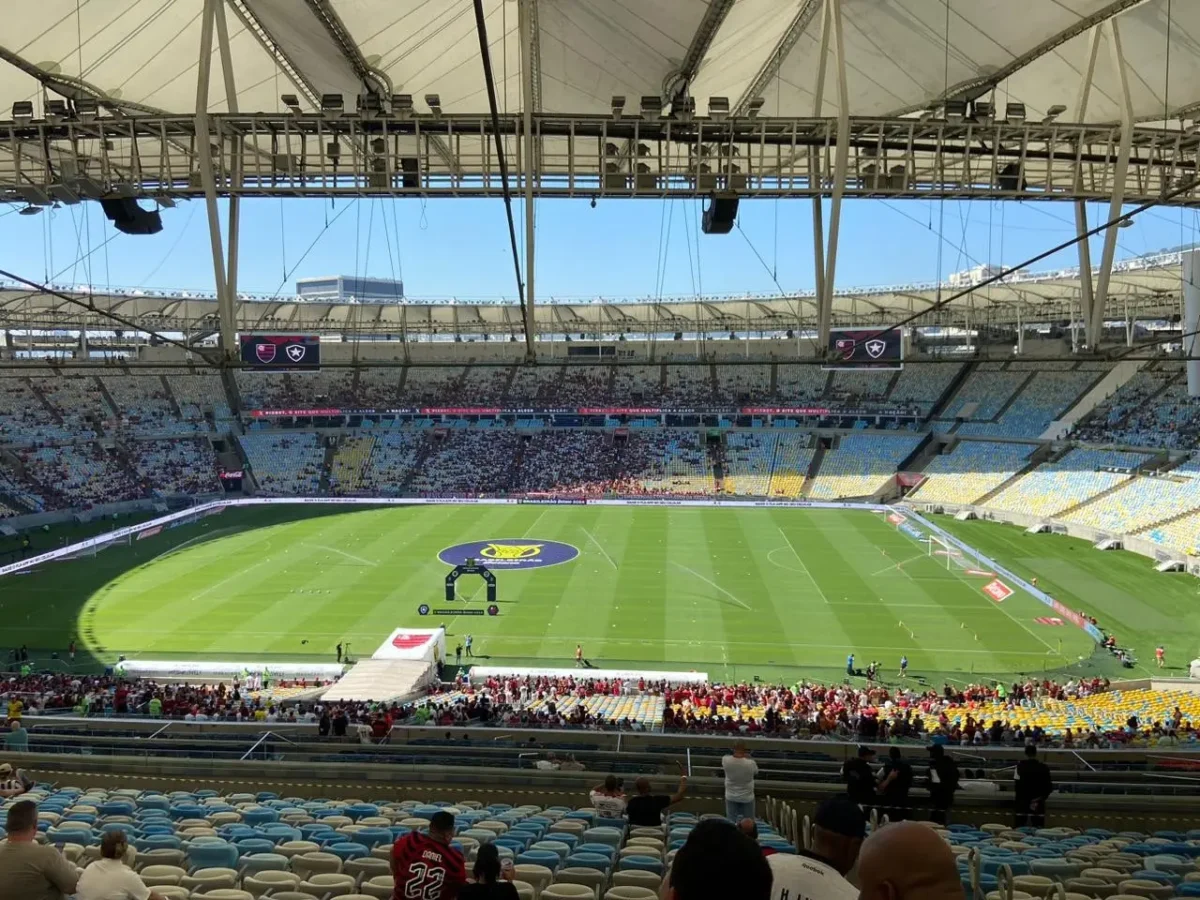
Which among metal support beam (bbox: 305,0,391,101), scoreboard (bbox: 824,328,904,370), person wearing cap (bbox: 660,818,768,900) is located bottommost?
person wearing cap (bbox: 660,818,768,900)

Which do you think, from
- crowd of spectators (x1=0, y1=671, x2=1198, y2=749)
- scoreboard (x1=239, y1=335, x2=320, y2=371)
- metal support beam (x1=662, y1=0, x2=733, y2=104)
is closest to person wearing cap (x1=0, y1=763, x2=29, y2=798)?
crowd of spectators (x1=0, y1=671, x2=1198, y2=749)

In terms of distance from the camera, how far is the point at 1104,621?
2764cm

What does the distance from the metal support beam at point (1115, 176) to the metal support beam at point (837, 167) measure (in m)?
3.33

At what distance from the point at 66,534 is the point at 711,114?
4232cm

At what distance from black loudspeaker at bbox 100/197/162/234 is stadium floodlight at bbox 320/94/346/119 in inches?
139

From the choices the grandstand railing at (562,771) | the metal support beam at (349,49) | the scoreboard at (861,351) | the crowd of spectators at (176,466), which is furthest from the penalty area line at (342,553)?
the metal support beam at (349,49)

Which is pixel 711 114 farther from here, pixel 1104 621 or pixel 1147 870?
pixel 1104 621

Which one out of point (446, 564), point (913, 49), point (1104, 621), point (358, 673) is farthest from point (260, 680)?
point (1104, 621)

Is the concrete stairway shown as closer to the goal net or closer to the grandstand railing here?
the goal net

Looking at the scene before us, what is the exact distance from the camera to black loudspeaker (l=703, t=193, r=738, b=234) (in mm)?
12523

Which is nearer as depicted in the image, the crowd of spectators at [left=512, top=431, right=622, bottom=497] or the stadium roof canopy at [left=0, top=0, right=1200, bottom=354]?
the stadium roof canopy at [left=0, top=0, right=1200, bottom=354]

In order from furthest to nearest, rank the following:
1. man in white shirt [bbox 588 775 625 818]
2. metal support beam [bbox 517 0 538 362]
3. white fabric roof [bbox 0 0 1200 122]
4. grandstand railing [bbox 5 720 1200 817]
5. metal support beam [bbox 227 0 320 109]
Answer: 1. metal support beam [bbox 227 0 320 109]
2. white fabric roof [bbox 0 0 1200 122]
3. metal support beam [bbox 517 0 538 362]
4. grandstand railing [bbox 5 720 1200 817]
5. man in white shirt [bbox 588 775 625 818]

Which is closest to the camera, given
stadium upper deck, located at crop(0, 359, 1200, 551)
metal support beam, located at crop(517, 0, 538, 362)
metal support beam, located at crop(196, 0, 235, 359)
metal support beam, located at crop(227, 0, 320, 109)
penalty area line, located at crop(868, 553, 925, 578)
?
metal support beam, located at crop(517, 0, 538, 362)

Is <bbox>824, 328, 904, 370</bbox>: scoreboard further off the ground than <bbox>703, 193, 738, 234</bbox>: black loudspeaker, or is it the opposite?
<bbox>703, 193, 738, 234</bbox>: black loudspeaker
